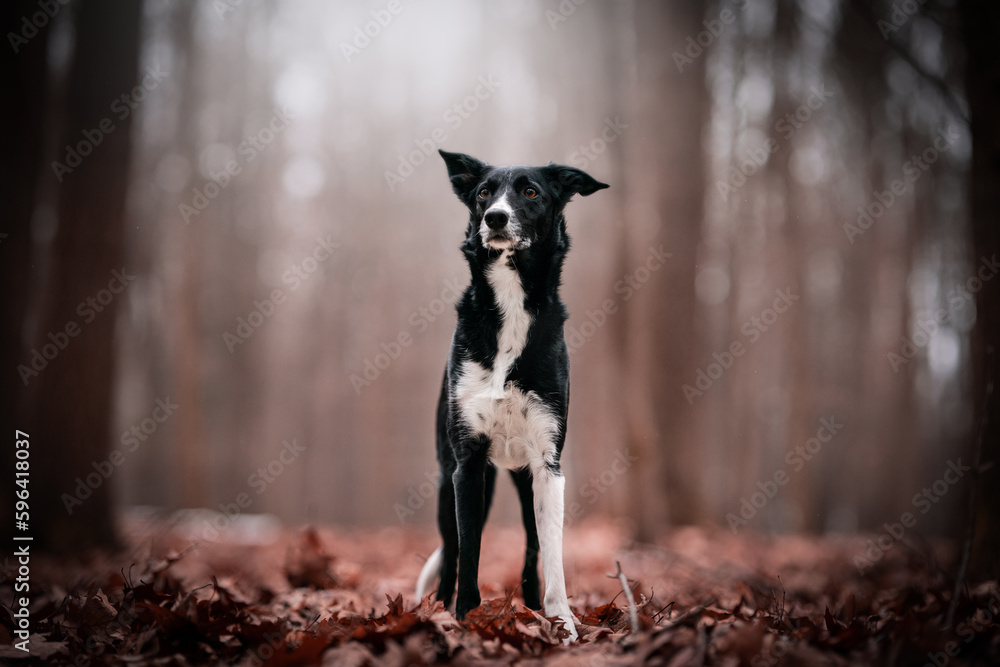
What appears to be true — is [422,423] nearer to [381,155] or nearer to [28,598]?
[381,155]

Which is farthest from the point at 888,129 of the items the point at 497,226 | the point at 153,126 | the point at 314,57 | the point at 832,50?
the point at 153,126

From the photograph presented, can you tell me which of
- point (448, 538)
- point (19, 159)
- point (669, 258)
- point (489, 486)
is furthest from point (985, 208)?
point (19, 159)

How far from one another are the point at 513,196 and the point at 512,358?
0.88m

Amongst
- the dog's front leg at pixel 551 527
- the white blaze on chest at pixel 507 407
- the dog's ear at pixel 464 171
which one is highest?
the dog's ear at pixel 464 171

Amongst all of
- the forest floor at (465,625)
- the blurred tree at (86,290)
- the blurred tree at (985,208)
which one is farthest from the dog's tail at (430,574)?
the blurred tree at (86,290)

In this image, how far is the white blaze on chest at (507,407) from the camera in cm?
333

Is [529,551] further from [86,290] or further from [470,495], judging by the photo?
[86,290]

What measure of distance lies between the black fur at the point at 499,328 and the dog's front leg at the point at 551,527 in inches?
3.4

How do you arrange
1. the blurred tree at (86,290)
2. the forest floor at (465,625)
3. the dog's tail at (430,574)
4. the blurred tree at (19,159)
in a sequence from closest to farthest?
the forest floor at (465,625), the dog's tail at (430,574), the blurred tree at (86,290), the blurred tree at (19,159)

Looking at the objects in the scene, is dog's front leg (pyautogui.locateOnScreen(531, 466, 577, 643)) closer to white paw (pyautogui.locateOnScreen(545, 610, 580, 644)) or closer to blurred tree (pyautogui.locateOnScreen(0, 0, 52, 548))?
white paw (pyautogui.locateOnScreen(545, 610, 580, 644))

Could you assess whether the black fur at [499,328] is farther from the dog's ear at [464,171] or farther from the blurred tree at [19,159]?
the blurred tree at [19,159]

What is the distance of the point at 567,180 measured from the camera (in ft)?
11.9

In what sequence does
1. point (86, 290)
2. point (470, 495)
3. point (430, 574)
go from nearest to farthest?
1. point (470, 495)
2. point (430, 574)
3. point (86, 290)

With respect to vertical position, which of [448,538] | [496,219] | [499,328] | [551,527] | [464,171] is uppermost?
[464,171]
